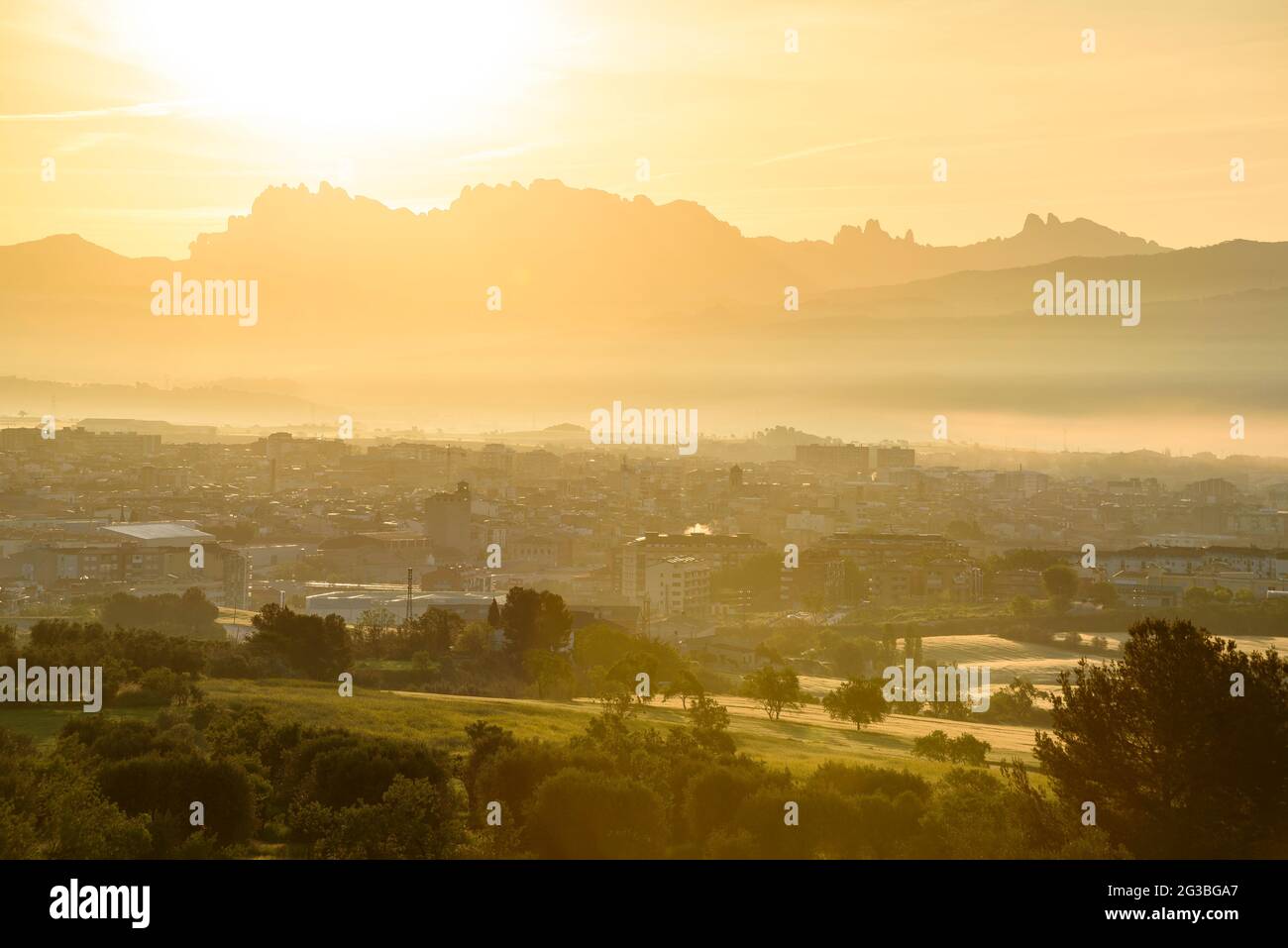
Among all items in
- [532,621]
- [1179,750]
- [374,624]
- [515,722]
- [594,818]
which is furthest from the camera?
[374,624]

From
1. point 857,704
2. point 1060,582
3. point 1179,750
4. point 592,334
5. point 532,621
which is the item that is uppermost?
point 592,334

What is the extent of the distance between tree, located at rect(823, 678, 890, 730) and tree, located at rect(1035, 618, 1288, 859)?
28.1 ft

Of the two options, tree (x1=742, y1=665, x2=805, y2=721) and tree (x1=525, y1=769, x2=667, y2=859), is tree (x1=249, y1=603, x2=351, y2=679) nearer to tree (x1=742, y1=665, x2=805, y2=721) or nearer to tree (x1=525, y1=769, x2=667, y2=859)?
tree (x1=742, y1=665, x2=805, y2=721)

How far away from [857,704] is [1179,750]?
10.0 metres

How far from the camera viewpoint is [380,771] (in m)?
12.0

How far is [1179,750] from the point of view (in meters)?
11.9

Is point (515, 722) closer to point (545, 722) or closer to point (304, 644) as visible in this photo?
point (545, 722)

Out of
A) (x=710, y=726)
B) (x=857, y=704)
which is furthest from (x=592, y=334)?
(x=710, y=726)

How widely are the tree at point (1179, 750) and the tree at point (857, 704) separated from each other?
8568 mm

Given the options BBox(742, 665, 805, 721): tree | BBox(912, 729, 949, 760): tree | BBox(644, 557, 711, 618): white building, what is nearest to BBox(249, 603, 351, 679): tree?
BBox(742, 665, 805, 721): tree

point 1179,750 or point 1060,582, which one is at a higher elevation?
point 1179,750
